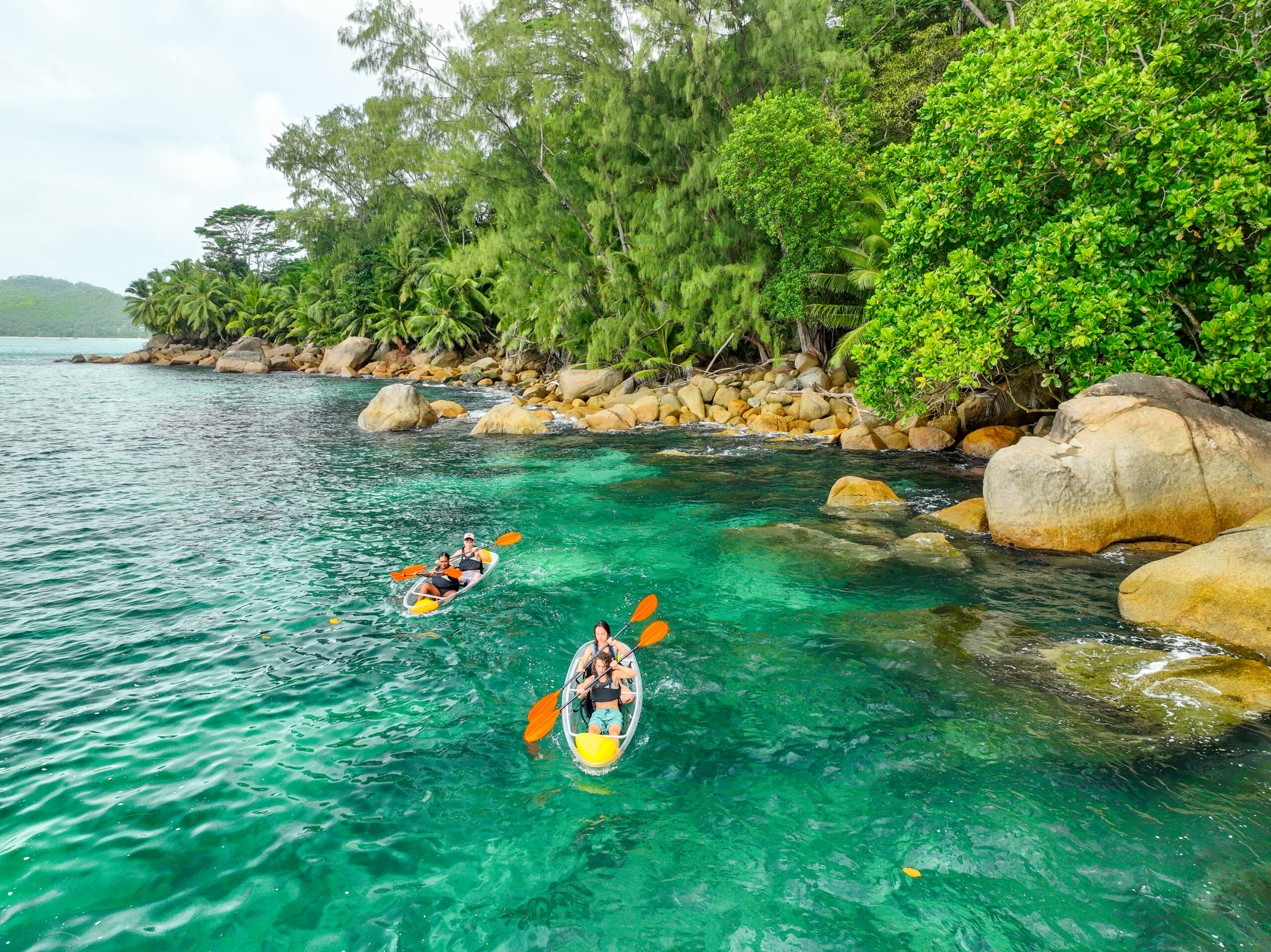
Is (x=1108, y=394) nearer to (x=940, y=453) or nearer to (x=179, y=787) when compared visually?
(x=940, y=453)

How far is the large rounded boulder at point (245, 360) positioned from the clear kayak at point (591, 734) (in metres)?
57.6

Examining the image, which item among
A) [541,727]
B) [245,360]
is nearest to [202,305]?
[245,360]

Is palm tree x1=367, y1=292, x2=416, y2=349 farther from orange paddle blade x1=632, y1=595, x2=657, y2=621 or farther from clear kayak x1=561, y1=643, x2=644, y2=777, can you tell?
clear kayak x1=561, y1=643, x2=644, y2=777

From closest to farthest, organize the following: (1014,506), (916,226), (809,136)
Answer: (1014,506)
(916,226)
(809,136)

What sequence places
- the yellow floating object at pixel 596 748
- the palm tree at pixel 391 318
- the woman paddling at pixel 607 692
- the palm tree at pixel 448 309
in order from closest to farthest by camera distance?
the yellow floating object at pixel 596 748, the woman paddling at pixel 607 692, the palm tree at pixel 448 309, the palm tree at pixel 391 318

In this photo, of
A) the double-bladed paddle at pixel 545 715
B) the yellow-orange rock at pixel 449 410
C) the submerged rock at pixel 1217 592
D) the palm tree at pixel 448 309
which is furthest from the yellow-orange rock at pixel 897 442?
the palm tree at pixel 448 309

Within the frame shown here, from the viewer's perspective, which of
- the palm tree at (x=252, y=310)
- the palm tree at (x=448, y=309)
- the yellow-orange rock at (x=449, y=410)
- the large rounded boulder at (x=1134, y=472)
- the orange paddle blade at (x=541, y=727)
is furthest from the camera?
the palm tree at (x=252, y=310)

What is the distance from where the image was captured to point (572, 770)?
680 cm

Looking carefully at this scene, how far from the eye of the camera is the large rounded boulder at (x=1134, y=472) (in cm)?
1112

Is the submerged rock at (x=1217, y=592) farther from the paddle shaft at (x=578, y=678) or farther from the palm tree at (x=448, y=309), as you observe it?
the palm tree at (x=448, y=309)

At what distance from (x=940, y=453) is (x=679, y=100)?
1865 cm

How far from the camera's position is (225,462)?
2091 centimetres

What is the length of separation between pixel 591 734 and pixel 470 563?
5.32 m

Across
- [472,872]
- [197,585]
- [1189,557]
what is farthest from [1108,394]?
[197,585]
